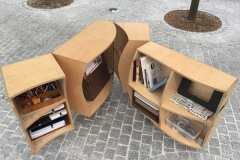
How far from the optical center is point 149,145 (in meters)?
3.26

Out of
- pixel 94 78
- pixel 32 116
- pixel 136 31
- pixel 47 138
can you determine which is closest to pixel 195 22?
pixel 136 31

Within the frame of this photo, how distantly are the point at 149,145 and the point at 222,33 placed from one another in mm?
4638

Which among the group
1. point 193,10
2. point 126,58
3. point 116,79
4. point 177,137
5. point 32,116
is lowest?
point 116,79

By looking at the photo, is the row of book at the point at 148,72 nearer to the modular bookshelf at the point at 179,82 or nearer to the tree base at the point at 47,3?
the modular bookshelf at the point at 179,82

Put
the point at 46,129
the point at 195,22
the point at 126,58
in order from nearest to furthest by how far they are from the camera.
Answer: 1. the point at 46,129
2. the point at 126,58
3. the point at 195,22

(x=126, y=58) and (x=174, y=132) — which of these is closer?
(x=174, y=132)

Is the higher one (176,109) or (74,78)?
(74,78)

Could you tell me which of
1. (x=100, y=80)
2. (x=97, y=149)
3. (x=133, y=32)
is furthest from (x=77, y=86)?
(x=133, y=32)

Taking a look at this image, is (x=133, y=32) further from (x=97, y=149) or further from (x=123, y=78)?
(x=97, y=149)

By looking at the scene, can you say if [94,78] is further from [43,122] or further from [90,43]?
[43,122]

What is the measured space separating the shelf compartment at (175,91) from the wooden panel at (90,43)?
3.45ft

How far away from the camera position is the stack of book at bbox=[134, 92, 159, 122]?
130 inches

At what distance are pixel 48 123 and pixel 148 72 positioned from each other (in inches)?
67.0

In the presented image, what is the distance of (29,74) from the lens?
253 centimetres
